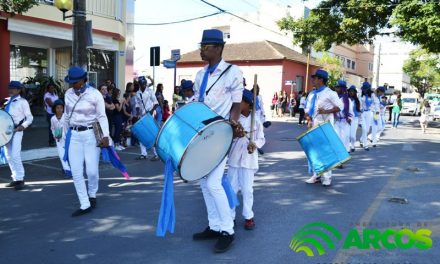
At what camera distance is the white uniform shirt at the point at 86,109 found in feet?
18.0

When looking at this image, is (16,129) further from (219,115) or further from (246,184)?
(219,115)

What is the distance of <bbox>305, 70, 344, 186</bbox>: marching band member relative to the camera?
7.31 meters

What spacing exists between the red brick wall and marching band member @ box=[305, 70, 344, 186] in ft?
37.5

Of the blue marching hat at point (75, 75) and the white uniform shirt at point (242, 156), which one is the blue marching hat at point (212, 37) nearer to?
the white uniform shirt at point (242, 156)

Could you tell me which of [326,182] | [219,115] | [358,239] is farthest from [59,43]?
[358,239]

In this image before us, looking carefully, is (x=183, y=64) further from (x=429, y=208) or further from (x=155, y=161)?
(x=429, y=208)

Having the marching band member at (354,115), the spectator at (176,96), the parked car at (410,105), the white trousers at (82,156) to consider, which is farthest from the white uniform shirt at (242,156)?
the parked car at (410,105)

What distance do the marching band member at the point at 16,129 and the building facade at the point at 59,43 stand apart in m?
8.25

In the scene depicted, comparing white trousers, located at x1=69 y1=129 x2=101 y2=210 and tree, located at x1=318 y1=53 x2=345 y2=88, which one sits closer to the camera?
white trousers, located at x1=69 y1=129 x2=101 y2=210

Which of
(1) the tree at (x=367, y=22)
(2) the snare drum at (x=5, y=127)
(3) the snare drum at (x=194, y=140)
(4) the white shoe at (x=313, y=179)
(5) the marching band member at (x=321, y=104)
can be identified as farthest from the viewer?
(1) the tree at (x=367, y=22)

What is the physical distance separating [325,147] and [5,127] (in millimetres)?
5012

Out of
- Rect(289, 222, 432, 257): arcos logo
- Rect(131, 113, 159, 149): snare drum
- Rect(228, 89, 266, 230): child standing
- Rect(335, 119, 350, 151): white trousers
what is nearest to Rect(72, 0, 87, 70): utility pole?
Rect(131, 113, 159, 149): snare drum

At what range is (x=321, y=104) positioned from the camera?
748 centimetres

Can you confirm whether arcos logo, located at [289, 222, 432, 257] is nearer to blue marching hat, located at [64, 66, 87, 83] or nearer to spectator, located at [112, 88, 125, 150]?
blue marching hat, located at [64, 66, 87, 83]
